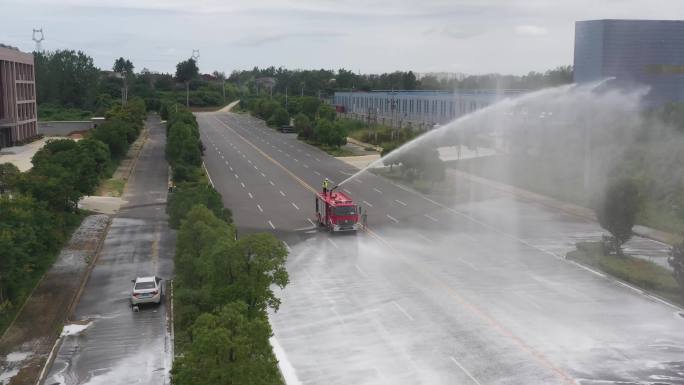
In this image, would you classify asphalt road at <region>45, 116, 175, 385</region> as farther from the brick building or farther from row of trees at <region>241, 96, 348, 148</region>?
the brick building

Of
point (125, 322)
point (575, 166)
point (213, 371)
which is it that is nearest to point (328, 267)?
point (125, 322)

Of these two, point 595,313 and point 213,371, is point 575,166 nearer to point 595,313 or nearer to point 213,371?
point 595,313

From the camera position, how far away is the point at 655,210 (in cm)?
5044

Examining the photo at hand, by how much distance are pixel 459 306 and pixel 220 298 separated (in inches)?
485

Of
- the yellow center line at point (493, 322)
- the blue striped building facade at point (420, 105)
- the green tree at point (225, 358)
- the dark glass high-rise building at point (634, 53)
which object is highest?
the dark glass high-rise building at point (634, 53)

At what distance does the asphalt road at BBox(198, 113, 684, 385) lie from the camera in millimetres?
25297

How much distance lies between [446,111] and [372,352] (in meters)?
75.4

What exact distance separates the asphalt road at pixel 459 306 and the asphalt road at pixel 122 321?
459cm

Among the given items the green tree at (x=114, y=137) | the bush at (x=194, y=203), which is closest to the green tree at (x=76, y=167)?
the bush at (x=194, y=203)

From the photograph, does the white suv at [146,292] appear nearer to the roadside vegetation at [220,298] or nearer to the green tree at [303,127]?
the roadside vegetation at [220,298]

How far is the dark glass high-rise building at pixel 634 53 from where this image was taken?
75062 mm

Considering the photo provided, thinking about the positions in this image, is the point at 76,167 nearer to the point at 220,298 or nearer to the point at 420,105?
the point at 220,298

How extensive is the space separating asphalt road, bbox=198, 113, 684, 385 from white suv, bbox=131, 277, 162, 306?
504cm

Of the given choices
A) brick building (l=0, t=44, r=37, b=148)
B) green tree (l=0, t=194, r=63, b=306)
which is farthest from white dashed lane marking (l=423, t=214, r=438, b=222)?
brick building (l=0, t=44, r=37, b=148)
